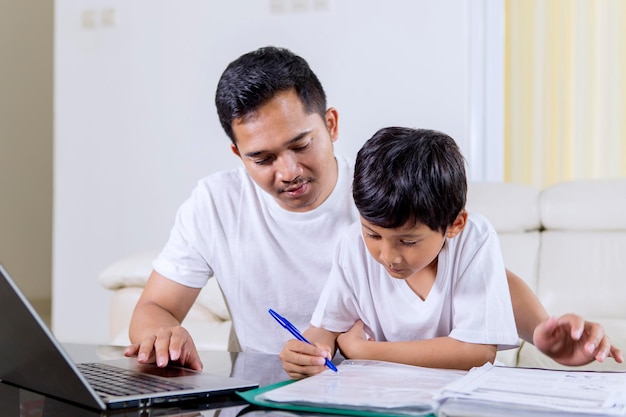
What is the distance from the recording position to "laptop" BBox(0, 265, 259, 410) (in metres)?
0.81

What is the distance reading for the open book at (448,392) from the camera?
0.76m

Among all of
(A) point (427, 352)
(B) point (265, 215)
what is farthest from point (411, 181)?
(B) point (265, 215)

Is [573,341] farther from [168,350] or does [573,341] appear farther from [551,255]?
[551,255]

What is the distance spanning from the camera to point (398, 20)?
331 centimetres

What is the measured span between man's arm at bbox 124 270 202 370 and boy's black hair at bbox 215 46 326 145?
0.33m

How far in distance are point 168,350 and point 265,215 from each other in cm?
51

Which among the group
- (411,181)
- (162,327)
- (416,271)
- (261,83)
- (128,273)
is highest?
(261,83)

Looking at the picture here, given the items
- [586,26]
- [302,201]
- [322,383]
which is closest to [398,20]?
[586,26]

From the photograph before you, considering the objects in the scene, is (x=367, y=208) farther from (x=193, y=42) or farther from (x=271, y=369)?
(x=193, y=42)

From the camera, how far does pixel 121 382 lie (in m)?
0.95

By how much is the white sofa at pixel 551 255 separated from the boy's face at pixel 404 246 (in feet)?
4.33

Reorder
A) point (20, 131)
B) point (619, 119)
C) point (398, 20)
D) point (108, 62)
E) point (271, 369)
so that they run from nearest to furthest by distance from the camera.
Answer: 1. point (271, 369)
2. point (398, 20)
3. point (619, 119)
4. point (108, 62)
5. point (20, 131)

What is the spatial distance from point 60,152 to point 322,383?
3.31 m

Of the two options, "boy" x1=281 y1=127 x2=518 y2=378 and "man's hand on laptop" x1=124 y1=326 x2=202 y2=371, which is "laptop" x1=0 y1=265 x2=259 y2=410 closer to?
"man's hand on laptop" x1=124 y1=326 x2=202 y2=371
